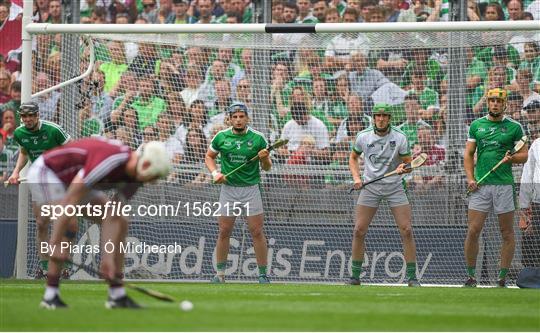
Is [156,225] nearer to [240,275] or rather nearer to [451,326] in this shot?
[240,275]

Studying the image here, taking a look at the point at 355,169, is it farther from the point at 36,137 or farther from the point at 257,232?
the point at 36,137

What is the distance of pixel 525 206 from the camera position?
1498cm

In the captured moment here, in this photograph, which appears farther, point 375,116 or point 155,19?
point 155,19

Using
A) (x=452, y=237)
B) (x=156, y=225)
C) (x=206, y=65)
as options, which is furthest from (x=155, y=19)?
(x=452, y=237)

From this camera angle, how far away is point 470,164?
14.5 m

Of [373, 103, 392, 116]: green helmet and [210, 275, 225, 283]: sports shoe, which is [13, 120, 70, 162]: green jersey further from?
[373, 103, 392, 116]: green helmet

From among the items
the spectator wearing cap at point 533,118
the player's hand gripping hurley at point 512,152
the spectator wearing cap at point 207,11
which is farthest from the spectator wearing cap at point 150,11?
the player's hand gripping hurley at point 512,152

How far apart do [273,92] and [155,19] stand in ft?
9.16

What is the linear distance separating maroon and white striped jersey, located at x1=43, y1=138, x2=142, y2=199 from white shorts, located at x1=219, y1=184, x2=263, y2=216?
5.02 m

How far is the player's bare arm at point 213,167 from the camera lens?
14875 millimetres

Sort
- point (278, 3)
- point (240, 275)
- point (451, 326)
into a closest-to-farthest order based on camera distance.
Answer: point (451, 326), point (240, 275), point (278, 3)

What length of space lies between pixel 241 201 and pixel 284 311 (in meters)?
5.33

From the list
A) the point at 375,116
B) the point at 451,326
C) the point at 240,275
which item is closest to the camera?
the point at 451,326

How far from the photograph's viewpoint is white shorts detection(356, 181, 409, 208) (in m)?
14.7
